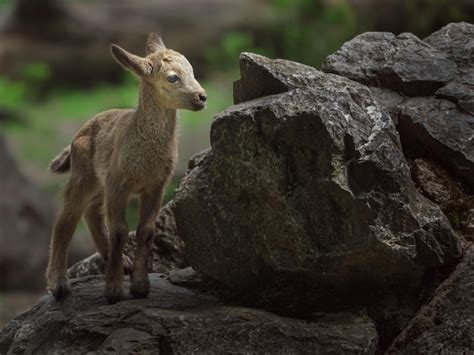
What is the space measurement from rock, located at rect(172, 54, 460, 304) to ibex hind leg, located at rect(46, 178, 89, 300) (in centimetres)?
148

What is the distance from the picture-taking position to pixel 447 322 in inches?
274

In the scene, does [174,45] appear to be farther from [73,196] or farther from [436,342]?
[436,342]

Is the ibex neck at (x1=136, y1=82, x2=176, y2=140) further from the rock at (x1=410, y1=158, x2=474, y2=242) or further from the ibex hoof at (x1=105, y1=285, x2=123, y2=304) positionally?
the rock at (x1=410, y1=158, x2=474, y2=242)

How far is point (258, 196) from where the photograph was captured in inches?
277

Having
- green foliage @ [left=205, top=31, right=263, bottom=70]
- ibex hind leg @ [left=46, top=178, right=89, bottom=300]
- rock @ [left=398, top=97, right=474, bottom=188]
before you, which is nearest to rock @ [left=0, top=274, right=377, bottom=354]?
ibex hind leg @ [left=46, top=178, right=89, bottom=300]

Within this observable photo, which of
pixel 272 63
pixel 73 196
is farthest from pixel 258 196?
pixel 73 196

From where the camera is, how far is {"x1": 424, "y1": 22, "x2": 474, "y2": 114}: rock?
306 inches

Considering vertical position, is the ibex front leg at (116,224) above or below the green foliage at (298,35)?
below

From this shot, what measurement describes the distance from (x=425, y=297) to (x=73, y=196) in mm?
3032

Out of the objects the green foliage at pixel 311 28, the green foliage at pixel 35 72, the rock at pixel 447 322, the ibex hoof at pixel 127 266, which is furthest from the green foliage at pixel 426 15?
the rock at pixel 447 322

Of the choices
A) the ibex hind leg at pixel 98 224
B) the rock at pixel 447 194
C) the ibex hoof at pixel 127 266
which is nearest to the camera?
the rock at pixel 447 194

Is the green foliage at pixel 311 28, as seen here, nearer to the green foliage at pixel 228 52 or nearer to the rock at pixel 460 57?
the green foliage at pixel 228 52

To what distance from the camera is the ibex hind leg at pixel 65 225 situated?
836cm

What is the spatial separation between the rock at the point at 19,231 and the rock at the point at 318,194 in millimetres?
9210
